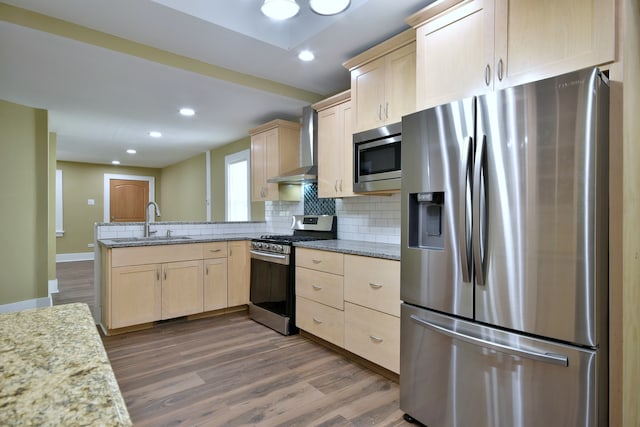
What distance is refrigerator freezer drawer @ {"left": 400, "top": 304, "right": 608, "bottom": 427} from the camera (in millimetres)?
1321

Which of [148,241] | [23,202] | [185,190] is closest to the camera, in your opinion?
[148,241]

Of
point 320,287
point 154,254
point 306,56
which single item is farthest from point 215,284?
point 306,56

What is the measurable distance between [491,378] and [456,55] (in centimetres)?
162

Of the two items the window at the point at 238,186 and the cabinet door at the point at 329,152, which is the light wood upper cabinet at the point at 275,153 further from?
the window at the point at 238,186

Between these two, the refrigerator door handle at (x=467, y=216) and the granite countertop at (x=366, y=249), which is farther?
the granite countertop at (x=366, y=249)

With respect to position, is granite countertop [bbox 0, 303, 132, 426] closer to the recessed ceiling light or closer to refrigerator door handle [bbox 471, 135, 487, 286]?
refrigerator door handle [bbox 471, 135, 487, 286]

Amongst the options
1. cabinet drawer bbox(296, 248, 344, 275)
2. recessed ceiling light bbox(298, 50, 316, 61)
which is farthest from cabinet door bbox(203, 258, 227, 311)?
recessed ceiling light bbox(298, 50, 316, 61)

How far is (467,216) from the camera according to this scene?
160 centimetres

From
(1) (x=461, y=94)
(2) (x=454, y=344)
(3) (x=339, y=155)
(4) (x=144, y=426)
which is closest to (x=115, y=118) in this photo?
(3) (x=339, y=155)

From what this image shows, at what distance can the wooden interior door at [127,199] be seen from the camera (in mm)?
8555

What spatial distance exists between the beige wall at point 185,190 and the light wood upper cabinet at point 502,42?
5.60m

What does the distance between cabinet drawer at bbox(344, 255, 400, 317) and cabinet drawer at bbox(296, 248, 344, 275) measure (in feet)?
0.31

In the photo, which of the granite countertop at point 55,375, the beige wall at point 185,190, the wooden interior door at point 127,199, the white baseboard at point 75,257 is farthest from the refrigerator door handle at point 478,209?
the wooden interior door at point 127,199

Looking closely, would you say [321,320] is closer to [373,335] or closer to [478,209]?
[373,335]
